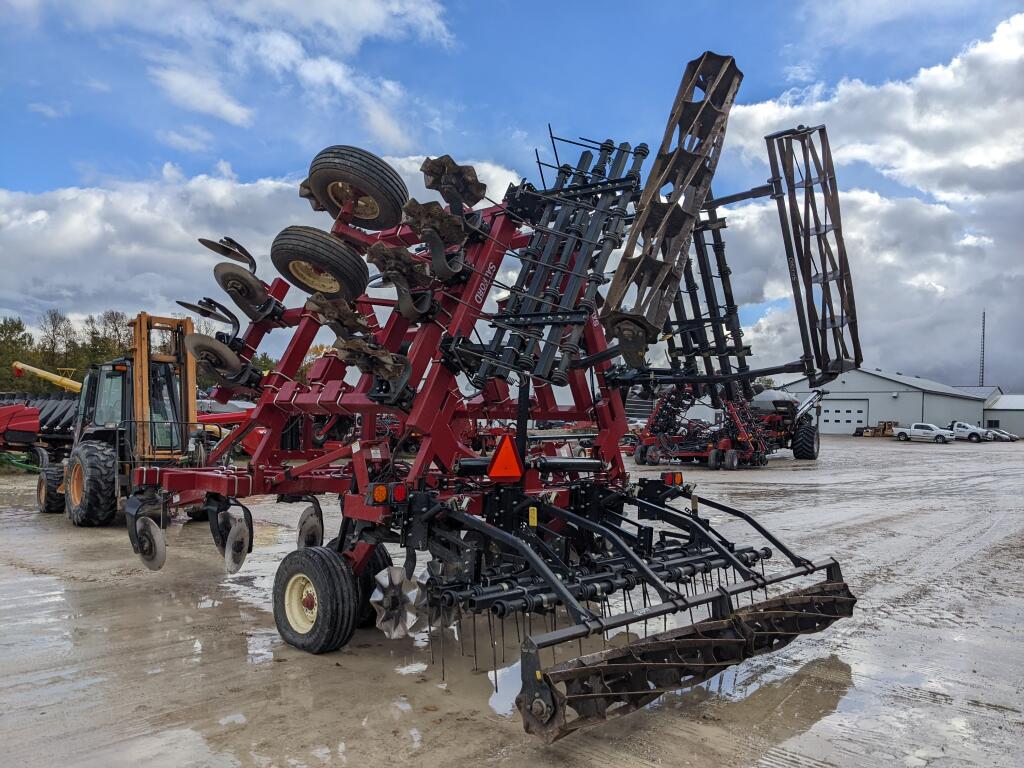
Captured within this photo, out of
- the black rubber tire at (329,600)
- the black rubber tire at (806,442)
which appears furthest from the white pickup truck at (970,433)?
the black rubber tire at (329,600)

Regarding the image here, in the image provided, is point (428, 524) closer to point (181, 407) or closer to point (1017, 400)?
point (181, 407)

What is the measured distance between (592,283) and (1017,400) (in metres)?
77.9

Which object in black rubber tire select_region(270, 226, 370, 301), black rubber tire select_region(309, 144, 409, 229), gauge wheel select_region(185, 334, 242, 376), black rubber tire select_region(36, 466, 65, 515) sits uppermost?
black rubber tire select_region(309, 144, 409, 229)

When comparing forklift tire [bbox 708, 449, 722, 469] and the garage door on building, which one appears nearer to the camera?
forklift tire [bbox 708, 449, 722, 469]

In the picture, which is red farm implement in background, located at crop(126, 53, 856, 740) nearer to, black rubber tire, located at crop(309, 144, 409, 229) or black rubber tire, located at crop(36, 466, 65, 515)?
black rubber tire, located at crop(309, 144, 409, 229)

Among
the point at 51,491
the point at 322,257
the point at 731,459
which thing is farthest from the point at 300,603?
the point at 731,459

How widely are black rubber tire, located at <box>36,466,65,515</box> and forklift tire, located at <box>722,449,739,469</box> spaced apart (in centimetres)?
1717

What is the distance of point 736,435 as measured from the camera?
23.8 metres

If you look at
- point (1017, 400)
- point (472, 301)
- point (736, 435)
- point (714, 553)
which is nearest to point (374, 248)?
point (472, 301)

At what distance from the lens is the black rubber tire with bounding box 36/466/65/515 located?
12.8 meters

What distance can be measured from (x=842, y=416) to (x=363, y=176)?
210 ft

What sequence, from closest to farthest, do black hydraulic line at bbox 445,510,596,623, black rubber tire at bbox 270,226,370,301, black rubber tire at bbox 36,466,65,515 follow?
black hydraulic line at bbox 445,510,596,623 < black rubber tire at bbox 270,226,370,301 < black rubber tire at bbox 36,466,65,515

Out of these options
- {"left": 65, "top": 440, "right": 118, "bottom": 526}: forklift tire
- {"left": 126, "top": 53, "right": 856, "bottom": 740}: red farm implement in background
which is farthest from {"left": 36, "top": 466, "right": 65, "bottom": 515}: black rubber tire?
{"left": 126, "top": 53, "right": 856, "bottom": 740}: red farm implement in background

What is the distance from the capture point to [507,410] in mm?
Answer: 6668
